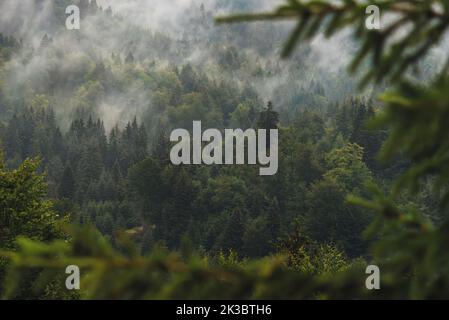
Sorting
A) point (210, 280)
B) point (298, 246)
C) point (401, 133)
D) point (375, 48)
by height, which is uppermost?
point (375, 48)

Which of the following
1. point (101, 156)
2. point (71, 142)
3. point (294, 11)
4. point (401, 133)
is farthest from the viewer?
point (71, 142)

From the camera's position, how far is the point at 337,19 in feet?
15.2

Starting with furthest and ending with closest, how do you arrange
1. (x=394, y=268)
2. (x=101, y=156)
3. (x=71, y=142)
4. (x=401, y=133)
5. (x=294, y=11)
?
(x=71, y=142)
(x=101, y=156)
(x=394, y=268)
(x=294, y=11)
(x=401, y=133)

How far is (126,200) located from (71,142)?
2258 inches

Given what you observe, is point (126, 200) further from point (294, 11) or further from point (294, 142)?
point (294, 11)

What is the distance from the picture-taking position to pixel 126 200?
105 m

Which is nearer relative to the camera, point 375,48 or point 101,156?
point 375,48

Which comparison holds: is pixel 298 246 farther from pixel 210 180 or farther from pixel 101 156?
pixel 101 156

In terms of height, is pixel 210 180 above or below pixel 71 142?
below
